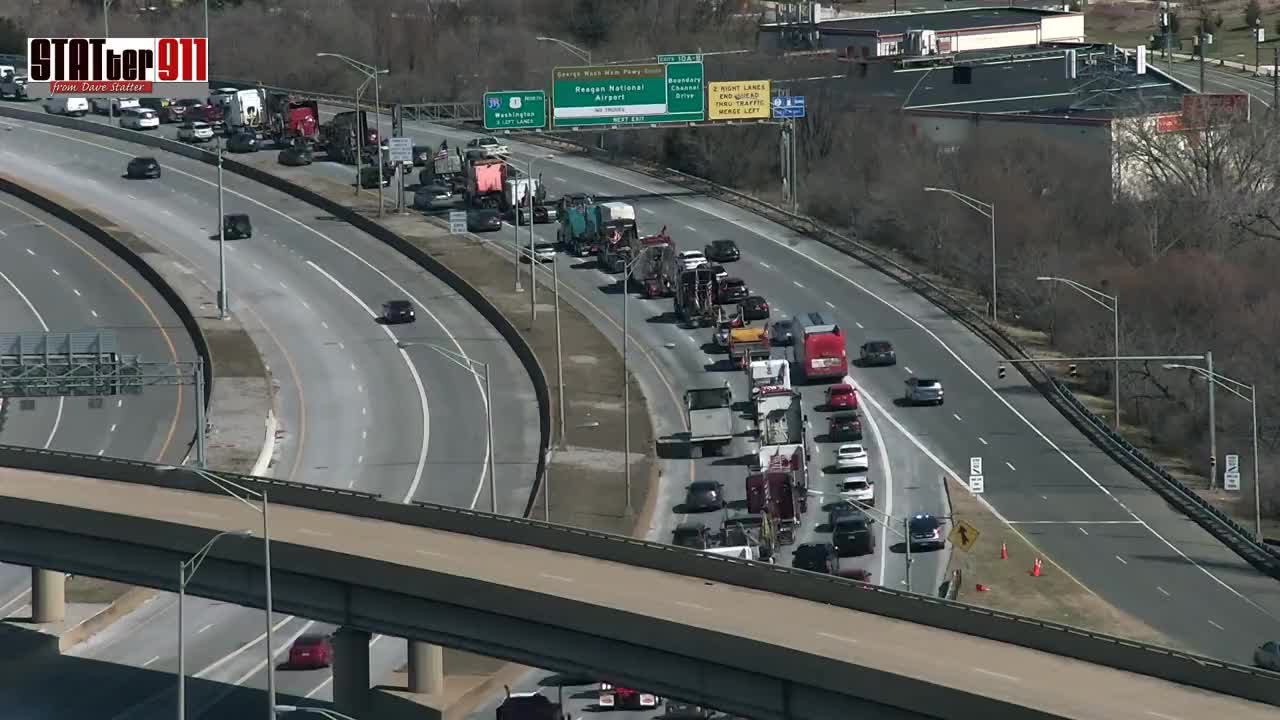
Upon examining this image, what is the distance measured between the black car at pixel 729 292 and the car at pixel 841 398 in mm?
12725

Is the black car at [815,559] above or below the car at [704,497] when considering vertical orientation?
below

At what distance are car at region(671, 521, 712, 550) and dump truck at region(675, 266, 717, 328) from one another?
92.7 ft

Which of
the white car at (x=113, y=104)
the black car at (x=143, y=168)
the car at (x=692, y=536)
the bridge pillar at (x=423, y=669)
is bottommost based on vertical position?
the bridge pillar at (x=423, y=669)

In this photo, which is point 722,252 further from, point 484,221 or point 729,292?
point 484,221

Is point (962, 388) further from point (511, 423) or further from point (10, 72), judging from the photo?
point (10, 72)

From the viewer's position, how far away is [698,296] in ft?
327

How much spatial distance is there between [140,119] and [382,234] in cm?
2971

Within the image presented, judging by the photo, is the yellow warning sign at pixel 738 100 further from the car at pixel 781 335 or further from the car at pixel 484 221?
the car at pixel 781 335

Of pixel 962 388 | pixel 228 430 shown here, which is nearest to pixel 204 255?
pixel 228 430

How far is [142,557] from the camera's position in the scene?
5881 cm

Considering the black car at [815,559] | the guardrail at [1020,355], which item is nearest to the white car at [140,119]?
the guardrail at [1020,355]

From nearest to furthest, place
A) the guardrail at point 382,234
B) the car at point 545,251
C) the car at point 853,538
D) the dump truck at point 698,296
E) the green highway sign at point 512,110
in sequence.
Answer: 1. the car at point 853,538
2. the guardrail at point 382,234
3. the dump truck at point 698,296
4. the car at point 545,251
5. the green highway sign at point 512,110

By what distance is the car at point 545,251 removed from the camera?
359 ft

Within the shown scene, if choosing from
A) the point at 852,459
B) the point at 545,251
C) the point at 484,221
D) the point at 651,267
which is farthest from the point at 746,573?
the point at 484,221
